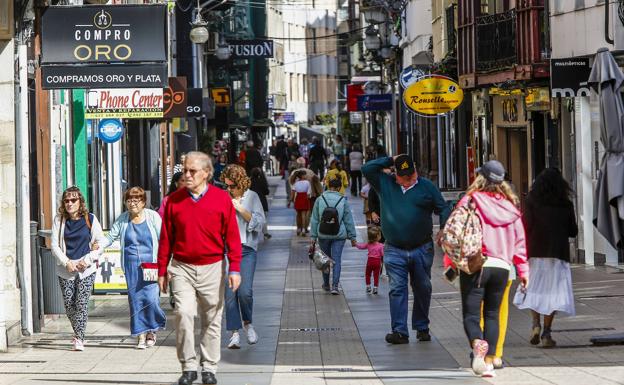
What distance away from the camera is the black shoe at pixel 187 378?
12.3m

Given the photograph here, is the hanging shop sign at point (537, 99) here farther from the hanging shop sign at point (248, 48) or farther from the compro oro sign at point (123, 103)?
the hanging shop sign at point (248, 48)

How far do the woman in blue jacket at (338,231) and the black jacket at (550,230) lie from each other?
21.9 ft

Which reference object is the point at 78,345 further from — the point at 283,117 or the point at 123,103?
the point at 283,117

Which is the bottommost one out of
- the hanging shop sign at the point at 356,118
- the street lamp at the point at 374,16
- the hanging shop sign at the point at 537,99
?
the hanging shop sign at the point at 537,99

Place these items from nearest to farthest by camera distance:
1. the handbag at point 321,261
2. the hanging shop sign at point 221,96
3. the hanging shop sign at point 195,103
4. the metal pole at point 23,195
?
1. the metal pole at point 23,195
2. the handbag at point 321,261
3. the hanging shop sign at point 195,103
4. the hanging shop sign at point 221,96

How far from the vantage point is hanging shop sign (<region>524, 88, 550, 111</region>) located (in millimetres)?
27263

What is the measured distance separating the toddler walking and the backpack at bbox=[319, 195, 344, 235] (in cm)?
41

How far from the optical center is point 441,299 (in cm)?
2028

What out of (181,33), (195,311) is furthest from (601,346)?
(181,33)

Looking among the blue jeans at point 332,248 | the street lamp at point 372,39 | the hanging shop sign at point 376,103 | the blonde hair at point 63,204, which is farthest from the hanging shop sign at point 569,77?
the street lamp at point 372,39

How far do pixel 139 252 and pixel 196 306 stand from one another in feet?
12.6

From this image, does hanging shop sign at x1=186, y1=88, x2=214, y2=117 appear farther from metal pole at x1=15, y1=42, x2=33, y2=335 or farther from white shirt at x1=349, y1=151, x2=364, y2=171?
metal pole at x1=15, y1=42, x2=33, y2=335

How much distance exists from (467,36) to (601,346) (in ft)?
59.4

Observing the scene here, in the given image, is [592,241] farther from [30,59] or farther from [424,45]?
[424,45]
